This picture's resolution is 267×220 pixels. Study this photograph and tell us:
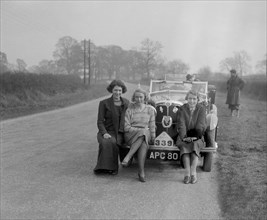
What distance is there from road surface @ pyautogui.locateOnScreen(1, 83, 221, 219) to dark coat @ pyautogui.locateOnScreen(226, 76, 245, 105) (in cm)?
858

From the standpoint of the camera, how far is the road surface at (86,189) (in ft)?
15.4

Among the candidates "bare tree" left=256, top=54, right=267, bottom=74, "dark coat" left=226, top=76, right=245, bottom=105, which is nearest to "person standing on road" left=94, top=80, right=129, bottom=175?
"dark coat" left=226, top=76, right=245, bottom=105

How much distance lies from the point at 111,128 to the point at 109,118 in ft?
0.67

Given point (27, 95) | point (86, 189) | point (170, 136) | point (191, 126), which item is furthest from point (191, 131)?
point (27, 95)

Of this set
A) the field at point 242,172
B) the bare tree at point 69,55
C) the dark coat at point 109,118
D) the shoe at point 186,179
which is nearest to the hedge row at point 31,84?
the field at point 242,172

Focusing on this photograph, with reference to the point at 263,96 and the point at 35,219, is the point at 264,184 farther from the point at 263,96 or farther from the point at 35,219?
the point at 263,96

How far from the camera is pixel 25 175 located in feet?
20.9

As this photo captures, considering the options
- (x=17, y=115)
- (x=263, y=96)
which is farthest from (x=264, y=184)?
(x=263, y=96)

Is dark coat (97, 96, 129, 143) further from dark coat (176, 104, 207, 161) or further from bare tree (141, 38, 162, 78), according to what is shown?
bare tree (141, 38, 162, 78)

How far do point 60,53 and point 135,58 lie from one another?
31.7 m

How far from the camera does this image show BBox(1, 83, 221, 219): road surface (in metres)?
4.70

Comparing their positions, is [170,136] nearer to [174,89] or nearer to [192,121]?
[192,121]

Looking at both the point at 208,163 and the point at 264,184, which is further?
the point at 208,163

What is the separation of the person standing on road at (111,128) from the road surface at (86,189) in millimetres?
278
